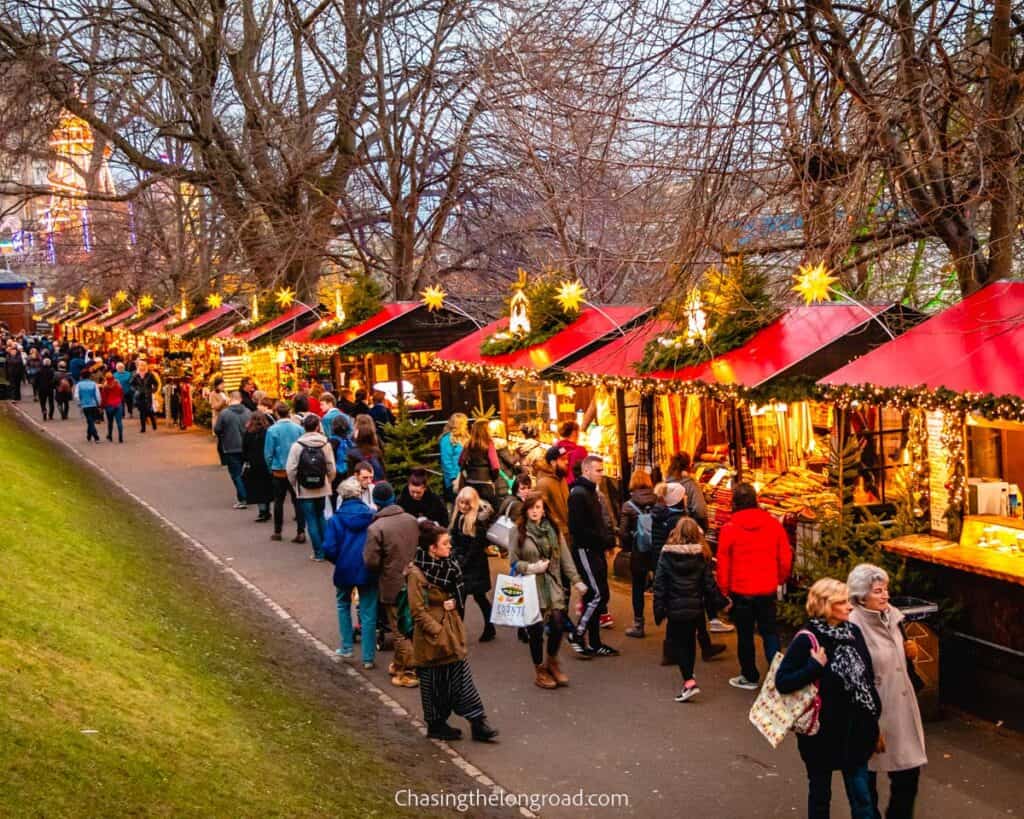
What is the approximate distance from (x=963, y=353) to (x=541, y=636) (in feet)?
12.8

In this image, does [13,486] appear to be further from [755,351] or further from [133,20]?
[133,20]

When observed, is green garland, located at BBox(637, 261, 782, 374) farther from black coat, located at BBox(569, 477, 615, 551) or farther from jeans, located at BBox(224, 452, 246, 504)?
jeans, located at BBox(224, 452, 246, 504)

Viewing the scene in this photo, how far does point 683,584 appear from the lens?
9.38m

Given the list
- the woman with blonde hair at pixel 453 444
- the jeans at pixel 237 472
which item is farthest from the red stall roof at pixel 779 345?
the jeans at pixel 237 472

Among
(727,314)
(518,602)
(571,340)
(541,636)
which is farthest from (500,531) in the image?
(571,340)

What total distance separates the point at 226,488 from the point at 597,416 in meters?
7.41

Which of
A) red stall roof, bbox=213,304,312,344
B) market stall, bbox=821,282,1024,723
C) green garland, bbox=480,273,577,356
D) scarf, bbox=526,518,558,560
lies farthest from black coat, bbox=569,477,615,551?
red stall roof, bbox=213,304,312,344

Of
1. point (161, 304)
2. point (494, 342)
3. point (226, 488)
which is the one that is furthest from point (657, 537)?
point (161, 304)

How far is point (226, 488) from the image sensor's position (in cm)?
2109

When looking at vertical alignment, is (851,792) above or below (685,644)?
below

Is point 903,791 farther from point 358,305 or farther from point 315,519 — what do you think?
point 358,305

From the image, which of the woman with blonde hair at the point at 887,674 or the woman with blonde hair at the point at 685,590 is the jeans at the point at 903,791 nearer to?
the woman with blonde hair at the point at 887,674

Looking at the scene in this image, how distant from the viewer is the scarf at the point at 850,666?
6184mm

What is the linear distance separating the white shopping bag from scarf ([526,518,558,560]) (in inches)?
10.4
